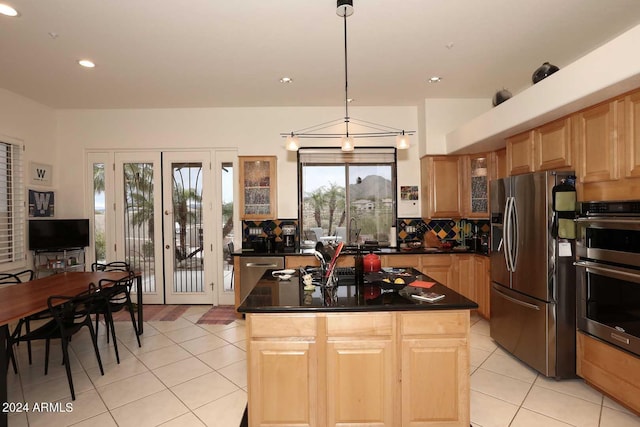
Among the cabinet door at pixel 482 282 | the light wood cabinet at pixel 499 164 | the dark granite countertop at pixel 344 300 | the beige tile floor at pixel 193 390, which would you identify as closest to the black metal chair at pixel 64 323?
the beige tile floor at pixel 193 390

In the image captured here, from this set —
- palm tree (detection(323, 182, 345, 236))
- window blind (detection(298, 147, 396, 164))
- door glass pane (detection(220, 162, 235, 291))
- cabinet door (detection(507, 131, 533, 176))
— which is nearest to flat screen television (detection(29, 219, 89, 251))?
door glass pane (detection(220, 162, 235, 291))

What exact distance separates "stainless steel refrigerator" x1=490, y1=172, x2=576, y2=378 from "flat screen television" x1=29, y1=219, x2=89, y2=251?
5539 millimetres

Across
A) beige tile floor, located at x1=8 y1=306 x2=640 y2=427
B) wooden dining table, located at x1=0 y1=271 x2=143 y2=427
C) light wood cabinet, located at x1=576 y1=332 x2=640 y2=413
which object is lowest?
beige tile floor, located at x1=8 y1=306 x2=640 y2=427

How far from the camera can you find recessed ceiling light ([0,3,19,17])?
2408 millimetres

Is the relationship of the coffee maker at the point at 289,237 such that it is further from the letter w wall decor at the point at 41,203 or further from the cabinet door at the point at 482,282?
the letter w wall decor at the point at 41,203

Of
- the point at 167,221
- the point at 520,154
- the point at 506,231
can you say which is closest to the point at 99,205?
the point at 167,221

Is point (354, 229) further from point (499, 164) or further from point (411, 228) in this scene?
point (499, 164)

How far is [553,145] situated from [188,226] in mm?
4804

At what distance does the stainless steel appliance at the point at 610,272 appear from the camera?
2.22 m

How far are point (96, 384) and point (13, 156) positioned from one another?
3.44 m

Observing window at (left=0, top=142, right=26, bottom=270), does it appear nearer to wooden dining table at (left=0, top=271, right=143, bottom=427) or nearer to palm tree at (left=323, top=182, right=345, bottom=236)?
wooden dining table at (left=0, top=271, right=143, bottom=427)

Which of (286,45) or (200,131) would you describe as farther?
(200,131)

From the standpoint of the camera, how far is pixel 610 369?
2.39 m

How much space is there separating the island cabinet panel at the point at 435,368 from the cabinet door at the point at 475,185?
299 cm
